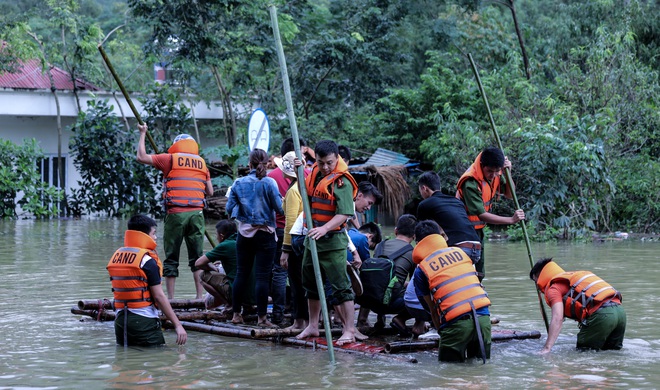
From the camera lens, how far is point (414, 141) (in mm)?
27562

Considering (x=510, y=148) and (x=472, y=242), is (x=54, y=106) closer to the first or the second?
(x=510, y=148)

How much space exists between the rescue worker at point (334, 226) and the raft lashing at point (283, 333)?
29 cm

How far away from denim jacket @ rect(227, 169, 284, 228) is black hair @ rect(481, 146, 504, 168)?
2019mm

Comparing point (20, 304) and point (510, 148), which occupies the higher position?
point (510, 148)

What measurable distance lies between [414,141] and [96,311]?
18869 mm

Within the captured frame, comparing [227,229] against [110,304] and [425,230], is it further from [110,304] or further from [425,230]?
[425,230]

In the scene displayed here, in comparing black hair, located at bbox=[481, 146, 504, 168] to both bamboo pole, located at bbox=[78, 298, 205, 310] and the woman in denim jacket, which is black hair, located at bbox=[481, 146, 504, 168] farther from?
bamboo pole, located at bbox=[78, 298, 205, 310]

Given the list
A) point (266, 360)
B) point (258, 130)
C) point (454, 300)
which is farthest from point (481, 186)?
point (258, 130)

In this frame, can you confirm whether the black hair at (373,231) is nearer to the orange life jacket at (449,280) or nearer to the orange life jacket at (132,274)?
the orange life jacket at (449,280)

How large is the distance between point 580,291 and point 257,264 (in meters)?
3.02

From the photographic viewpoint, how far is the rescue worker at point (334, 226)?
805cm

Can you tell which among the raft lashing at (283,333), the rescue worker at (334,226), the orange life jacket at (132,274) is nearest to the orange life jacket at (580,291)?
the raft lashing at (283,333)

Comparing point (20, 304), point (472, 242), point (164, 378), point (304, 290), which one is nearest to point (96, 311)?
point (20, 304)

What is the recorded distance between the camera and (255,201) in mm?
9055
